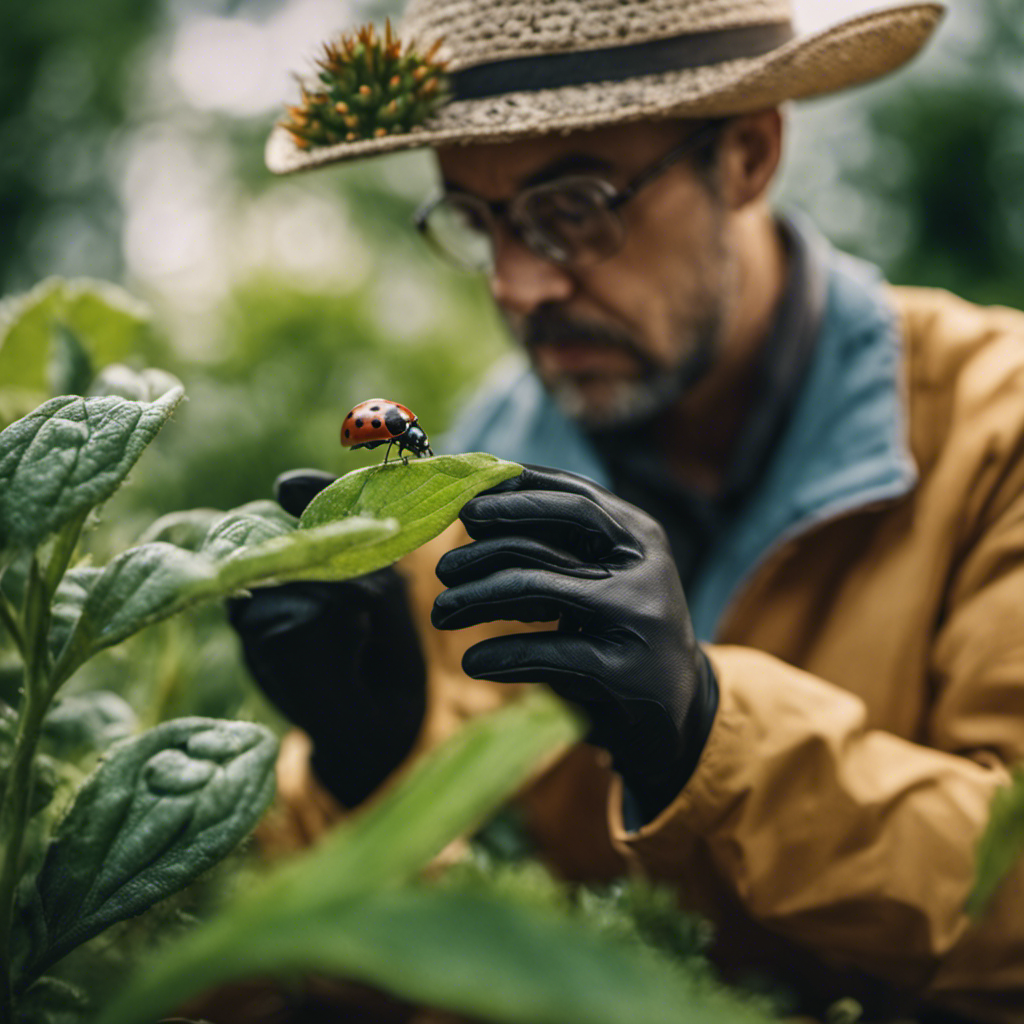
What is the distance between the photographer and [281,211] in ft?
17.9

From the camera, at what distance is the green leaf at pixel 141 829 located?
582mm

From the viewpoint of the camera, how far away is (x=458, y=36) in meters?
1.26

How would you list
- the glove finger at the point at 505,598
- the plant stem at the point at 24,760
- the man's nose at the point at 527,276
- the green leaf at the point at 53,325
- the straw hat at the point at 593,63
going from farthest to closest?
the man's nose at the point at 527,276
the straw hat at the point at 593,63
the green leaf at the point at 53,325
the glove finger at the point at 505,598
the plant stem at the point at 24,760

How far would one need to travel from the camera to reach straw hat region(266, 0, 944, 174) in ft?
3.90

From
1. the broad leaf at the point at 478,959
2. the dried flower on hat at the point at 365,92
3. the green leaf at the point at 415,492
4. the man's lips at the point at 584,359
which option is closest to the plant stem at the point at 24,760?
the green leaf at the point at 415,492

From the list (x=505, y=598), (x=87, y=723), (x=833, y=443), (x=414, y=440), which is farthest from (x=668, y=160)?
(x=87, y=723)

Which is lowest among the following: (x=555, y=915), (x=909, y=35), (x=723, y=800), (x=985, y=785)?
(x=985, y=785)

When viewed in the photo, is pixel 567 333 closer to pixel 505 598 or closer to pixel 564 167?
pixel 564 167

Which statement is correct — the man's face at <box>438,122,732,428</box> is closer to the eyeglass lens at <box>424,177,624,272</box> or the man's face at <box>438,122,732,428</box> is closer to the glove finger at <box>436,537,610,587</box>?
the eyeglass lens at <box>424,177,624,272</box>

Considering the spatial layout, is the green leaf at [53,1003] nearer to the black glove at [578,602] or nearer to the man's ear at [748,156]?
the black glove at [578,602]

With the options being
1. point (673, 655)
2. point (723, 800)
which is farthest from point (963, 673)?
point (673, 655)

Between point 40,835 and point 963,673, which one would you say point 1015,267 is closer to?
point 963,673

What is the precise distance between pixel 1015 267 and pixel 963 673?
630 cm

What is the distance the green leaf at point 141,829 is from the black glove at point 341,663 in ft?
1.05
